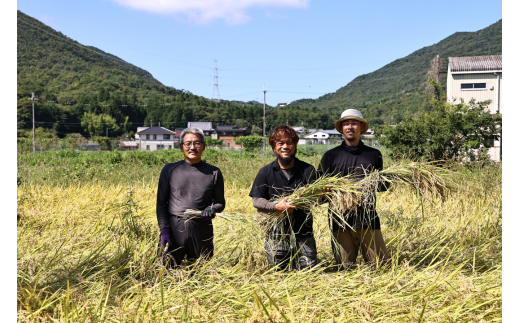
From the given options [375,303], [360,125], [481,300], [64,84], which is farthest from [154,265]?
[64,84]

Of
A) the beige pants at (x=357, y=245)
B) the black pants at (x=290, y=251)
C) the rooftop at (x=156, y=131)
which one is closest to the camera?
the black pants at (x=290, y=251)

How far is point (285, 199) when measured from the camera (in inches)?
119

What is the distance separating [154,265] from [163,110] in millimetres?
86734

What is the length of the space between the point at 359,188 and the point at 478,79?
25195 mm

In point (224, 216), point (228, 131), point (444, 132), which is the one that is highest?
point (228, 131)

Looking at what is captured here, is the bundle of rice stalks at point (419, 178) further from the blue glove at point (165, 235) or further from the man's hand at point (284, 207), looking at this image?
the blue glove at point (165, 235)

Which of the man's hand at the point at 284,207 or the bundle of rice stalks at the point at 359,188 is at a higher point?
the bundle of rice stalks at the point at 359,188

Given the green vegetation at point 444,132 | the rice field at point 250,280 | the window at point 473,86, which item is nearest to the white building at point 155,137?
the window at point 473,86

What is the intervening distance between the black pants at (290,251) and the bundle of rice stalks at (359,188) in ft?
0.47

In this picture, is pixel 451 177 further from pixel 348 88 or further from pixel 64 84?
pixel 348 88

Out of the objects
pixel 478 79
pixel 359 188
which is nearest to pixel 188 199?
pixel 359 188

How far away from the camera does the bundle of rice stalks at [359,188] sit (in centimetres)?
306

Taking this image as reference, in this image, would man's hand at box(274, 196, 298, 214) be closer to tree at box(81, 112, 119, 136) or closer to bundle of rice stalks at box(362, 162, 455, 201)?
bundle of rice stalks at box(362, 162, 455, 201)

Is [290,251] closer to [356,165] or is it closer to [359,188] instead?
[359,188]
